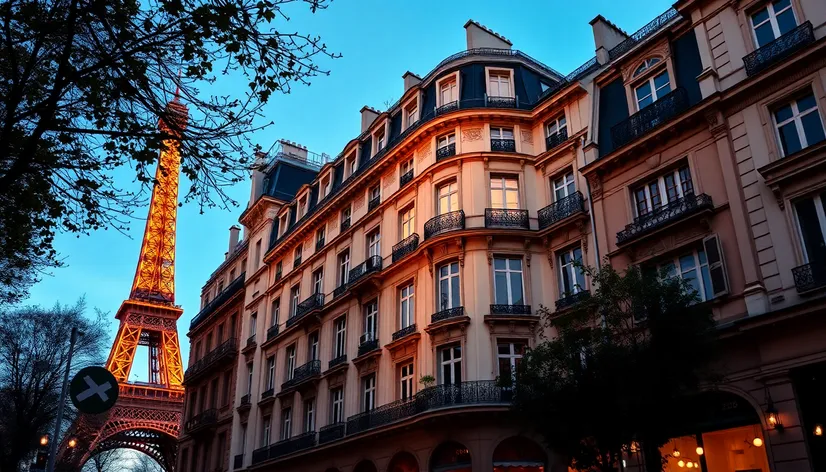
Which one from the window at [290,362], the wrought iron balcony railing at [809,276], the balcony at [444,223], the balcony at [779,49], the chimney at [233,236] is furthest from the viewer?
the chimney at [233,236]

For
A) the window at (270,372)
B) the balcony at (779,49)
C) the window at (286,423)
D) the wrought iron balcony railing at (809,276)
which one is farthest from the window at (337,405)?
the balcony at (779,49)

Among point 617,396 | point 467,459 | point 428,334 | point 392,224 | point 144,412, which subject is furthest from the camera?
point 144,412

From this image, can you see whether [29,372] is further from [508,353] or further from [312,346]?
[508,353]

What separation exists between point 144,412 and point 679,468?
65.6 meters

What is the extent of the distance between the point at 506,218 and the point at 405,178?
6.23 metres

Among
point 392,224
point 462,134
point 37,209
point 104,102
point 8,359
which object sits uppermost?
point 462,134

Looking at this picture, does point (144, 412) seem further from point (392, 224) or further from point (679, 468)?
point (679, 468)

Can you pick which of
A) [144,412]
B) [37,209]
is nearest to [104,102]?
[37,209]

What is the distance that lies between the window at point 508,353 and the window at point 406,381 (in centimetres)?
408

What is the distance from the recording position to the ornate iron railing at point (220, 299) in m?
46.4

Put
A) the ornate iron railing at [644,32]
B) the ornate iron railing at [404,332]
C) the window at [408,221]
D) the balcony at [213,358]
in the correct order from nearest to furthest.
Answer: the ornate iron railing at [644,32] → the ornate iron railing at [404,332] → the window at [408,221] → the balcony at [213,358]

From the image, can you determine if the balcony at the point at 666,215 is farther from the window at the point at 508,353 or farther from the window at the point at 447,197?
the window at the point at 447,197

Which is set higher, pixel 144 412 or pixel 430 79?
pixel 430 79

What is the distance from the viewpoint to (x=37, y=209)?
1048cm
